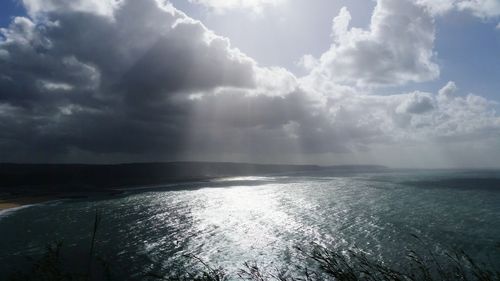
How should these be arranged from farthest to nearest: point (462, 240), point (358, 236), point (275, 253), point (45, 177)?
1. point (45, 177)
2. point (358, 236)
3. point (462, 240)
4. point (275, 253)

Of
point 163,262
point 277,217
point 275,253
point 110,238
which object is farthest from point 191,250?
point 277,217

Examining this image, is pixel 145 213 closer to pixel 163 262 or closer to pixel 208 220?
pixel 208 220

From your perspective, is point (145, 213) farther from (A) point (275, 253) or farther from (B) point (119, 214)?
(A) point (275, 253)

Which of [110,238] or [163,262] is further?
[110,238]

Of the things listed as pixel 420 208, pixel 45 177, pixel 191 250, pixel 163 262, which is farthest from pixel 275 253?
pixel 45 177

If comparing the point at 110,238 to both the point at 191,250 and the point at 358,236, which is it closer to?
the point at 191,250

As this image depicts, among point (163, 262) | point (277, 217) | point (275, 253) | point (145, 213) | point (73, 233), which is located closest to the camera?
point (163, 262)

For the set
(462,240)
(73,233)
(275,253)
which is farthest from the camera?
(73,233)

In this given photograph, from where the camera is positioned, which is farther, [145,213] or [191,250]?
[145,213]

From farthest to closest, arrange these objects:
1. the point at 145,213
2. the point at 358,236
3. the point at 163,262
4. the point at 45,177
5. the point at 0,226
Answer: the point at 45,177 → the point at 145,213 → the point at 0,226 → the point at 358,236 → the point at 163,262
